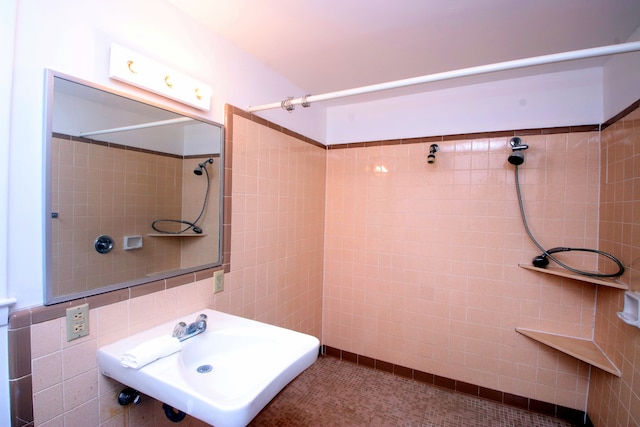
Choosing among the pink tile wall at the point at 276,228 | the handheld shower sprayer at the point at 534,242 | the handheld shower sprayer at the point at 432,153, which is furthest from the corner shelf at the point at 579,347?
the pink tile wall at the point at 276,228

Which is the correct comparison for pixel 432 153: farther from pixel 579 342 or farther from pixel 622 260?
pixel 579 342

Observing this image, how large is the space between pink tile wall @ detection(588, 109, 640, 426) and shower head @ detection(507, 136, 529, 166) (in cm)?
46

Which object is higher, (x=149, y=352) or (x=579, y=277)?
(x=579, y=277)

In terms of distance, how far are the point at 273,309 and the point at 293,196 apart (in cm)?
89

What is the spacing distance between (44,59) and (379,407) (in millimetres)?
2642

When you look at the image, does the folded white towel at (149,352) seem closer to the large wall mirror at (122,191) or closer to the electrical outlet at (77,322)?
the electrical outlet at (77,322)

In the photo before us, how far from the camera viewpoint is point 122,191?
47.6 inches

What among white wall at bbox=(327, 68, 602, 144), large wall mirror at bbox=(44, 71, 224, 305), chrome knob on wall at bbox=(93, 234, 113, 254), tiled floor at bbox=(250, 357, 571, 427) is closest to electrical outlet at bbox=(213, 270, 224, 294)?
large wall mirror at bbox=(44, 71, 224, 305)

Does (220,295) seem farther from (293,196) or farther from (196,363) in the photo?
(293,196)

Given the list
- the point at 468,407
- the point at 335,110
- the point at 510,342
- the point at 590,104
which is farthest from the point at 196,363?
the point at 590,104

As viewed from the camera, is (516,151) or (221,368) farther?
(516,151)

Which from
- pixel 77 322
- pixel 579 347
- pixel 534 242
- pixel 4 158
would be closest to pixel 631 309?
pixel 579 347

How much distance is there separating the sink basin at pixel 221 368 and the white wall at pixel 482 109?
1.95 meters

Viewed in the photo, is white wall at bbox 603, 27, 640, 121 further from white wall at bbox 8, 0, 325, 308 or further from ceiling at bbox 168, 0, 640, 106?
white wall at bbox 8, 0, 325, 308
